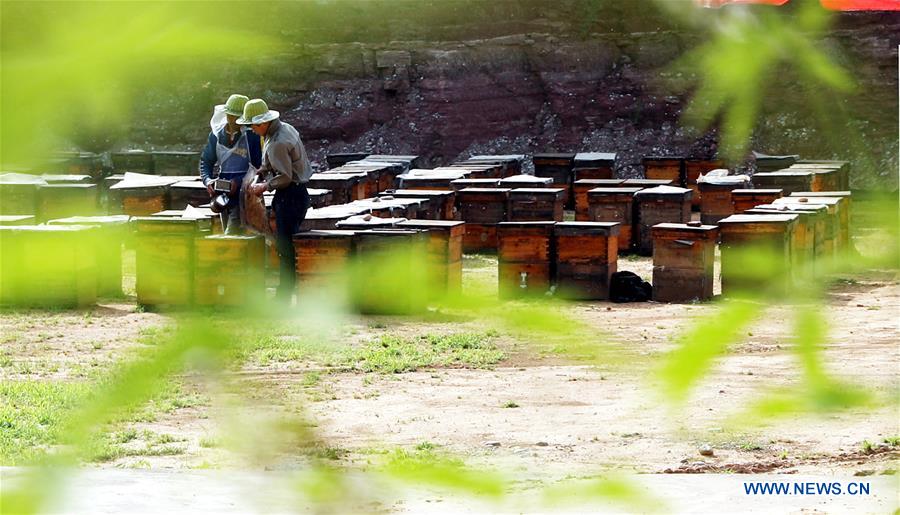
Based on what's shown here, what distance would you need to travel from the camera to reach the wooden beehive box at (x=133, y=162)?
21000 millimetres

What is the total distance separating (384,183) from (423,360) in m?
10.6

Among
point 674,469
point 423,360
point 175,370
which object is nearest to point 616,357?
point 175,370

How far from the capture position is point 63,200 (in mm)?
15766

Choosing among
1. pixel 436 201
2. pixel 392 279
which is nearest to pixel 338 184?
pixel 436 201

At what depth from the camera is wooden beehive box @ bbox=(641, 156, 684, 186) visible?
21797 millimetres

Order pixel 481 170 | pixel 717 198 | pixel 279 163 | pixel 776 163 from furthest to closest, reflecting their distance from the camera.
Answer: pixel 481 170, pixel 776 163, pixel 717 198, pixel 279 163

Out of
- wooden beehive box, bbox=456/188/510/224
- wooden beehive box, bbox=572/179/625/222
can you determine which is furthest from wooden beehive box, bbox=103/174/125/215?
wooden beehive box, bbox=572/179/625/222

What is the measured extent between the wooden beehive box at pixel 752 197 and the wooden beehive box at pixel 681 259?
2962 millimetres

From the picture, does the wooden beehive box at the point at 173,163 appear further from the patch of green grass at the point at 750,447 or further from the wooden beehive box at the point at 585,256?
the patch of green grass at the point at 750,447

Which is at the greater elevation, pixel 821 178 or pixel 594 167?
pixel 594 167

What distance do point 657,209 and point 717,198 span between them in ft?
6.82

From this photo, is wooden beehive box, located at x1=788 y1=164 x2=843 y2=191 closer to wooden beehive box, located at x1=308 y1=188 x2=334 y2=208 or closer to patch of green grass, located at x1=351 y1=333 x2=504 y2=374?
wooden beehive box, located at x1=308 y1=188 x2=334 y2=208

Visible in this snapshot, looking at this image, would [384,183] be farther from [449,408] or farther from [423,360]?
[449,408]

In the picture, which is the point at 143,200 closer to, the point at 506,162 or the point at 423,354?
the point at 423,354
